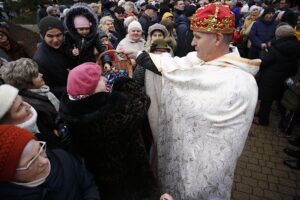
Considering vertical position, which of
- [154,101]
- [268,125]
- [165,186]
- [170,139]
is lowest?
[268,125]

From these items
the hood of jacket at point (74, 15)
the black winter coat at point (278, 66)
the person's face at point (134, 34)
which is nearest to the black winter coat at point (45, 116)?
the hood of jacket at point (74, 15)

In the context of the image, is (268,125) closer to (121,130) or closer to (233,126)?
(233,126)

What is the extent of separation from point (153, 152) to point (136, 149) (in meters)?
0.94

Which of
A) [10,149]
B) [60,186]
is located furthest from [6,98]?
[60,186]

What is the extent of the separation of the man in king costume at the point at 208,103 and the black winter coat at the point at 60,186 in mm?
849

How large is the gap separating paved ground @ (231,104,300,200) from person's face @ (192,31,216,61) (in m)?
2.40

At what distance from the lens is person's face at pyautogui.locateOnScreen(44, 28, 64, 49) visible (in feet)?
10.3

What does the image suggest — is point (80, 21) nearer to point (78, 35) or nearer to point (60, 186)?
point (78, 35)

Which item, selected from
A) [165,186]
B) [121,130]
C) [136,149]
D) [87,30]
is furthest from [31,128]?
[87,30]

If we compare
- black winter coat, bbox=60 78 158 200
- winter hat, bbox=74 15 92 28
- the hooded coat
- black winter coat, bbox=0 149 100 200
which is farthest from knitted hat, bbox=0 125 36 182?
winter hat, bbox=74 15 92 28

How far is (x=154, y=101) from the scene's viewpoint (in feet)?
8.20

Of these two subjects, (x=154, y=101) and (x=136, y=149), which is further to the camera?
(x=154, y=101)

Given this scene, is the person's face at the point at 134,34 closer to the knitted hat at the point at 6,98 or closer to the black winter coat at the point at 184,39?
the black winter coat at the point at 184,39

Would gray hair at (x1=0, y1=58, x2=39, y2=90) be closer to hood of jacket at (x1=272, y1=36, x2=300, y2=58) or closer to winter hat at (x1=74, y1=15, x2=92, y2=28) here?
winter hat at (x1=74, y1=15, x2=92, y2=28)
